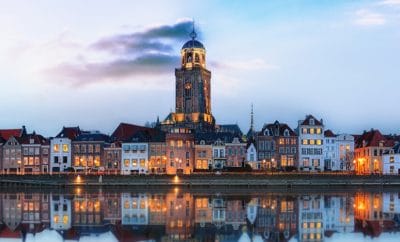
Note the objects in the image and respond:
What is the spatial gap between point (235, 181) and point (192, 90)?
5865cm

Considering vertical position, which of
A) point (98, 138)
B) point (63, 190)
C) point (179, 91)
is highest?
point (179, 91)

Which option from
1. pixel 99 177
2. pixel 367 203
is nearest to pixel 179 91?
pixel 99 177

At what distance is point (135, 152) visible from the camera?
113000mm

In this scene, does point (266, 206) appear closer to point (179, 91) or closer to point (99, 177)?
point (99, 177)

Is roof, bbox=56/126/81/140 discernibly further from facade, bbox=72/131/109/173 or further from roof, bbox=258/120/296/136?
roof, bbox=258/120/296/136

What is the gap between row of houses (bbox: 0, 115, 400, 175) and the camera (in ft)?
363

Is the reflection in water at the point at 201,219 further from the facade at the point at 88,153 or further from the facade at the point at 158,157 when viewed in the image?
the facade at the point at 88,153

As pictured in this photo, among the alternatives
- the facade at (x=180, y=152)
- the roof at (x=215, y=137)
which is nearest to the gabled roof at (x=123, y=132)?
the facade at (x=180, y=152)

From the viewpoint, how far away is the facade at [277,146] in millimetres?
110375

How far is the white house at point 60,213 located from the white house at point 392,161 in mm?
61179

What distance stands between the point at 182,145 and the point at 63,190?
31.0 metres

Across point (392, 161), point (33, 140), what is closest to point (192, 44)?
point (33, 140)

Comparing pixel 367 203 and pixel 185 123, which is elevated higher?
pixel 185 123

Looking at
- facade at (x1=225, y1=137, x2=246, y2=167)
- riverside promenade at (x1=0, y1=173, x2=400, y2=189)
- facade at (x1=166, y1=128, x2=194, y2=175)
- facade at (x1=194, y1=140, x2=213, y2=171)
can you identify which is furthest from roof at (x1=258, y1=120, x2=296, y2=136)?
riverside promenade at (x1=0, y1=173, x2=400, y2=189)
